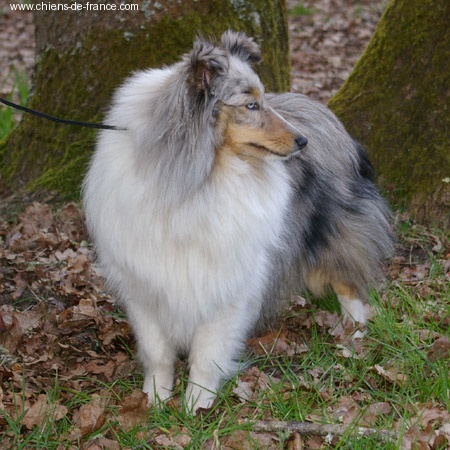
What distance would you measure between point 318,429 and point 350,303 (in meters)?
1.11

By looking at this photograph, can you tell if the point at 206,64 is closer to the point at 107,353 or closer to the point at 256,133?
the point at 256,133

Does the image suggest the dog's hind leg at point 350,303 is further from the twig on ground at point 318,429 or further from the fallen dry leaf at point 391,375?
the twig on ground at point 318,429

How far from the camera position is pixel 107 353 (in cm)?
363

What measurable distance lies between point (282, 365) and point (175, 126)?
1313 mm

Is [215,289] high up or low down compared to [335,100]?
down

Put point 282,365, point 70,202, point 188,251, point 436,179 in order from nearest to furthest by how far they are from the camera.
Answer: point 188,251 < point 282,365 < point 436,179 < point 70,202

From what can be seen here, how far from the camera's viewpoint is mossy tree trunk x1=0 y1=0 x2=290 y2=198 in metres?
4.59

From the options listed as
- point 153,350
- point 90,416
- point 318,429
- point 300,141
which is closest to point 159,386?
point 153,350

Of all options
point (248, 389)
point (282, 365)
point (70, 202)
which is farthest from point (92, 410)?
point (70, 202)

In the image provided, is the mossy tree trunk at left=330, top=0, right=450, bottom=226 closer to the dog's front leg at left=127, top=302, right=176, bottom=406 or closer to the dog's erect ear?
the dog's front leg at left=127, top=302, right=176, bottom=406

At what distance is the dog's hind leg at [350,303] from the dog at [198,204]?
470 mm

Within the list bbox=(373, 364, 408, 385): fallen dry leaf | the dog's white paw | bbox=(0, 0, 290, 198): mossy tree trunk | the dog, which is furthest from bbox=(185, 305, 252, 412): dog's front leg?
bbox=(0, 0, 290, 198): mossy tree trunk

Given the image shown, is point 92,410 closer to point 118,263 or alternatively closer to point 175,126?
point 118,263

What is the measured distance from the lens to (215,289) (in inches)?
120
